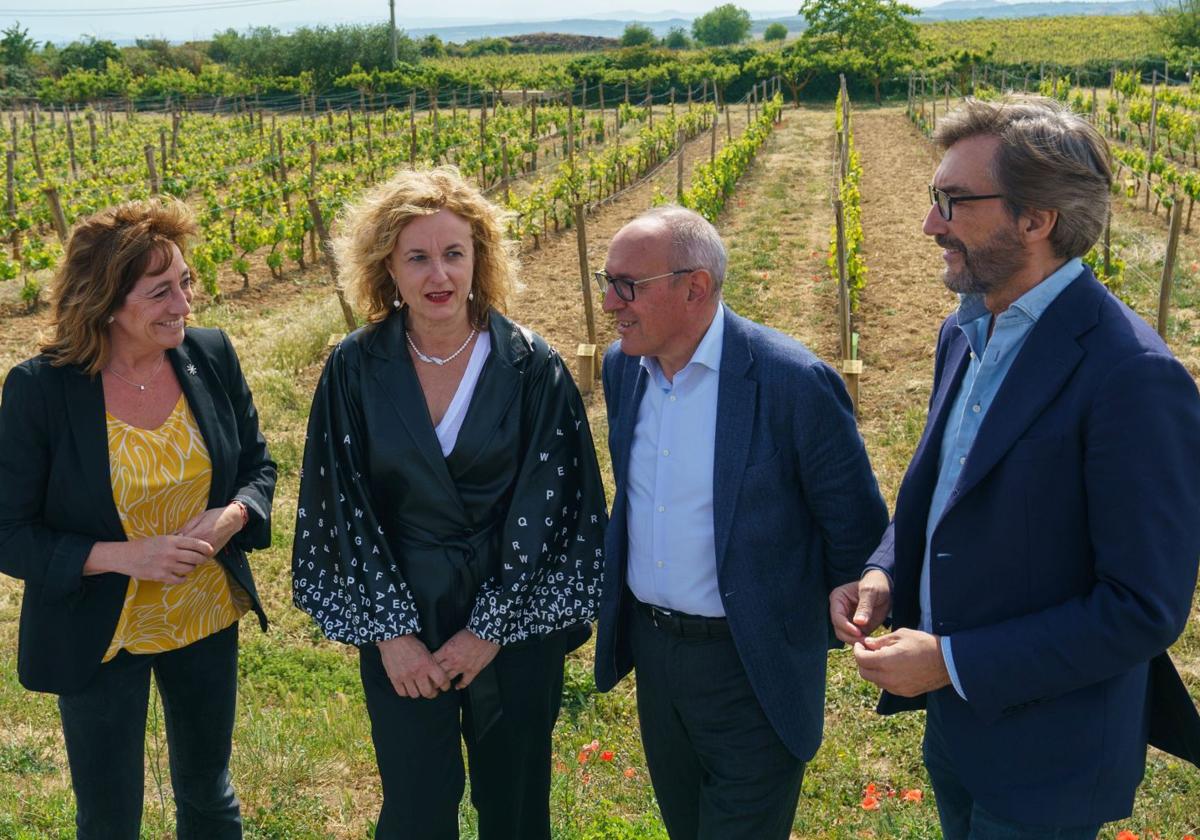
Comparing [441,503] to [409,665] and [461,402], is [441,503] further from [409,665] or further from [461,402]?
[409,665]

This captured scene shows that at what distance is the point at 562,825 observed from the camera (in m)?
3.25

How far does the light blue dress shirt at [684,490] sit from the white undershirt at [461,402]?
46 centimetres

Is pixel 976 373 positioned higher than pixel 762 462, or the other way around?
pixel 976 373

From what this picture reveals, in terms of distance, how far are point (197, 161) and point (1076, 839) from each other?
24.3 metres

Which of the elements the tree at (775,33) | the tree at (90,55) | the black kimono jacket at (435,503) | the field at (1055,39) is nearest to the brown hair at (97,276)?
the black kimono jacket at (435,503)

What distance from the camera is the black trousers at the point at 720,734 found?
8.25ft

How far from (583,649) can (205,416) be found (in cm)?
228

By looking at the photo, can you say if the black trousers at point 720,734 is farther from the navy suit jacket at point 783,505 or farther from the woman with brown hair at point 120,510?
the woman with brown hair at point 120,510

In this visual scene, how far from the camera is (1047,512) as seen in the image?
6.18 ft

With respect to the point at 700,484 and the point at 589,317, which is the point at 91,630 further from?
the point at 589,317

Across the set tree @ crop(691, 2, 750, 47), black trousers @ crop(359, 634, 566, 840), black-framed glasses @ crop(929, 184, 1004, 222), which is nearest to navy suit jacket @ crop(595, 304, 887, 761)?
black-framed glasses @ crop(929, 184, 1004, 222)

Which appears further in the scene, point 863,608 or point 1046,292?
point 863,608

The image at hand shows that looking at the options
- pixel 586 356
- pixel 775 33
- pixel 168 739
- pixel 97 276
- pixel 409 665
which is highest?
pixel 775 33

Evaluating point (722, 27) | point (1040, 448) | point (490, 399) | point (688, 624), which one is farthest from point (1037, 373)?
point (722, 27)
